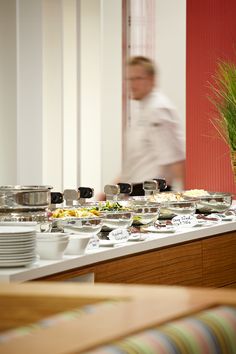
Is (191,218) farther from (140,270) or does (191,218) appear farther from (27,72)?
(27,72)

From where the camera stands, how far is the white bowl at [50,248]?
3.32 metres

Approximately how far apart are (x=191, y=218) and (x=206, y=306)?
153 inches

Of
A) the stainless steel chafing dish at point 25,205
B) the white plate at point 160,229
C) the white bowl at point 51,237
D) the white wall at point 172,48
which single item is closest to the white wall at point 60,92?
the white wall at point 172,48

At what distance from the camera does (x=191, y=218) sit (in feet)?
15.6

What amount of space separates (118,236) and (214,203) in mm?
1474

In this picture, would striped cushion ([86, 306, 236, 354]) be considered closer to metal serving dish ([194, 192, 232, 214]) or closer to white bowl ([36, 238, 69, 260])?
white bowl ([36, 238, 69, 260])

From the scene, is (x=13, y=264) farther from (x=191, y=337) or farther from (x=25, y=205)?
(x=191, y=337)

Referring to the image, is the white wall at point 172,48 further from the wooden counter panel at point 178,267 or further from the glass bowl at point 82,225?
the glass bowl at point 82,225

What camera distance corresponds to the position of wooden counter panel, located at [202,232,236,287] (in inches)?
182

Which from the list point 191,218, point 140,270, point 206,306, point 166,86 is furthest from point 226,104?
point 206,306

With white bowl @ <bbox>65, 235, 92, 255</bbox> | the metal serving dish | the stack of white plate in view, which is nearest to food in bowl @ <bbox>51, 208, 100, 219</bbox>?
white bowl @ <bbox>65, 235, 92, 255</bbox>

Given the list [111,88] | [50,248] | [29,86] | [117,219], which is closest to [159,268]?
[117,219]

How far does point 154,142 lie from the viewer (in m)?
7.94

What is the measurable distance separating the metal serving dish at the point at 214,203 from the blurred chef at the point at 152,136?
2232mm
